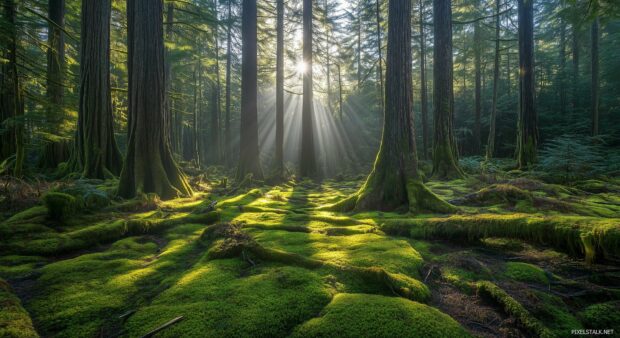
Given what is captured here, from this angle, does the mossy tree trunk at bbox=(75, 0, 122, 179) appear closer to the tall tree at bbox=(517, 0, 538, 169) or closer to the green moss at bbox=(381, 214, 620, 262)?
the green moss at bbox=(381, 214, 620, 262)

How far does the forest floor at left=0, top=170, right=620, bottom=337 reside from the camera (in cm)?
195

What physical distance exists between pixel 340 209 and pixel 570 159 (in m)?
7.84

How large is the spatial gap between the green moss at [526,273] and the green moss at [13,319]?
12.9ft

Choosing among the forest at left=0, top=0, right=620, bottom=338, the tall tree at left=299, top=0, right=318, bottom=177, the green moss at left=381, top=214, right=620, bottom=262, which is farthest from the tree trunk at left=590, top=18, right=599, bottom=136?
the green moss at left=381, top=214, right=620, bottom=262

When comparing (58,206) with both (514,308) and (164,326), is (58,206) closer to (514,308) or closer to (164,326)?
(164,326)

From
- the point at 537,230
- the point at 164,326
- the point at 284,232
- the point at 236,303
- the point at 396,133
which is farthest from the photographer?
the point at 396,133

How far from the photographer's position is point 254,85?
11.8m

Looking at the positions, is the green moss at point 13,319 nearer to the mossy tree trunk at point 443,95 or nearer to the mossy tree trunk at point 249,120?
the mossy tree trunk at point 249,120

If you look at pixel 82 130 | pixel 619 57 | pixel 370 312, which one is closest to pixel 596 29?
pixel 619 57

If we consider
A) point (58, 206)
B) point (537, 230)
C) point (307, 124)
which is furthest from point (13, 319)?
point (307, 124)

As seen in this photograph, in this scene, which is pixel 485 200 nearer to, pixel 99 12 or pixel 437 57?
pixel 437 57

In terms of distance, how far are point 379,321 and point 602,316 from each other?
64.2 inches

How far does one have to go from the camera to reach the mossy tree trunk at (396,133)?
5840 mm

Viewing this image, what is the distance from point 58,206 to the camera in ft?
13.6
